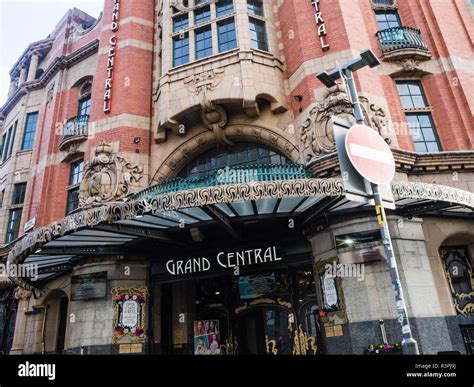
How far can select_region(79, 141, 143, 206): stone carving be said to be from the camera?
13.9 meters

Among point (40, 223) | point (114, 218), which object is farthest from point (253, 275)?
point (40, 223)

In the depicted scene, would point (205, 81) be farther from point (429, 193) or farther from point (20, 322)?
point (20, 322)

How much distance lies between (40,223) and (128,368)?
59.0 ft

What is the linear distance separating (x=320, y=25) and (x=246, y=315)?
11.3 metres

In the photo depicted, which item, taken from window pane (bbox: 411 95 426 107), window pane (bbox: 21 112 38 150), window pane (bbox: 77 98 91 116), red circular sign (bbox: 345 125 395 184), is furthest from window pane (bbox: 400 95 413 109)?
window pane (bbox: 21 112 38 150)

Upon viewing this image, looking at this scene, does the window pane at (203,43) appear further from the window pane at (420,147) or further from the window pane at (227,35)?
the window pane at (420,147)

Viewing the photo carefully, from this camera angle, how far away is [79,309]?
13.1 meters

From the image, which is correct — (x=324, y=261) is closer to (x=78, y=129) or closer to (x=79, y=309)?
(x=79, y=309)

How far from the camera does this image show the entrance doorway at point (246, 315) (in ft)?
40.2

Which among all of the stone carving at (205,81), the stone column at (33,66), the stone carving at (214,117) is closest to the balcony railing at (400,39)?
the stone carving at (205,81)

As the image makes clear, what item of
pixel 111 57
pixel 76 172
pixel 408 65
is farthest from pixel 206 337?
pixel 111 57

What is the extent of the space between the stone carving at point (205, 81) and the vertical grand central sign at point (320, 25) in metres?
3.87

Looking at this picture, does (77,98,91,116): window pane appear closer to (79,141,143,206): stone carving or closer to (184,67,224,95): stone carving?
(79,141,143,206): stone carving

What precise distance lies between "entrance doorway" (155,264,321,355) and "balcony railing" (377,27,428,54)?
891cm
